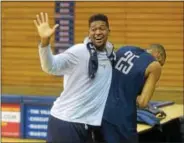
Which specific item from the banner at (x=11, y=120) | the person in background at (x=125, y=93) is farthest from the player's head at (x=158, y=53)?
the banner at (x=11, y=120)

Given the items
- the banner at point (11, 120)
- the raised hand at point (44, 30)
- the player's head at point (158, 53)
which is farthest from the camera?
the banner at point (11, 120)

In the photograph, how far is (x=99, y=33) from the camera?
3980mm

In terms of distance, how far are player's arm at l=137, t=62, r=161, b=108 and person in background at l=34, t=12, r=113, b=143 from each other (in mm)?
266

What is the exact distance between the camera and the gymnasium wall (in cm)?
937

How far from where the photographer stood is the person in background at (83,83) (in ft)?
13.0

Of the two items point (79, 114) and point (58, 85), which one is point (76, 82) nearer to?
point (79, 114)

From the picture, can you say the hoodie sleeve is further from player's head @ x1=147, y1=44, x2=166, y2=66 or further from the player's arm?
Answer: player's head @ x1=147, y1=44, x2=166, y2=66

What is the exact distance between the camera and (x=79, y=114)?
3.98 meters

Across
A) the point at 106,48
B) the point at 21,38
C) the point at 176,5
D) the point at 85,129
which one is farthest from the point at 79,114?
the point at 21,38

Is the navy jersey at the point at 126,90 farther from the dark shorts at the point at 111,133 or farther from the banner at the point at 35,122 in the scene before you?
the banner at the point at 35,122

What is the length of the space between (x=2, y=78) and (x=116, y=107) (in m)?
6.49

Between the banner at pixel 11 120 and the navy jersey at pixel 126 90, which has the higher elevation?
the navy jersey at pixel 126 90

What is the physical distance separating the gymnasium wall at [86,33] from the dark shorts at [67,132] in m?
5.48

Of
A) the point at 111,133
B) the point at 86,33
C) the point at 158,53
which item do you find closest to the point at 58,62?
the point at 111,133
